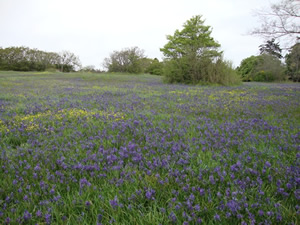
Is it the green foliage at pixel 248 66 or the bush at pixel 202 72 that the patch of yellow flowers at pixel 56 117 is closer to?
the bush at pixel 202 72

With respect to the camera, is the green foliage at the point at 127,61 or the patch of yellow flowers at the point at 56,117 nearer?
the patch of yellow flowers at the point at 56,117

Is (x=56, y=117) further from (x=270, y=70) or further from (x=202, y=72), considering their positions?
(x=270, y=70)

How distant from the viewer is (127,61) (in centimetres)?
5119

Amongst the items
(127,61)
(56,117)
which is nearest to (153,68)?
(127,61)

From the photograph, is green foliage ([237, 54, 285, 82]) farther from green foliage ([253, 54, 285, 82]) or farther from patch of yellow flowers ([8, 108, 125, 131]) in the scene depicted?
patch of yellow flowers ([8, 108, 125, 131])

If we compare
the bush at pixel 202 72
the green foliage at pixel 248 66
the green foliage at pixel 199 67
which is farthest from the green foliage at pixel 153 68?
the bush at pixel 202 72

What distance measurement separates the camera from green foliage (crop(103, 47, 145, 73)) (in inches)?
1975

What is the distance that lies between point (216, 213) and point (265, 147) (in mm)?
1890

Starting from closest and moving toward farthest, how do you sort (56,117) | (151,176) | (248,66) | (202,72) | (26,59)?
(151,176) < (56,117) < (202,72) < (248,66) < (26,59)

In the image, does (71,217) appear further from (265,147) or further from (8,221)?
(265,147)

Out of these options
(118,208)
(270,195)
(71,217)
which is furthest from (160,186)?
(270,195)

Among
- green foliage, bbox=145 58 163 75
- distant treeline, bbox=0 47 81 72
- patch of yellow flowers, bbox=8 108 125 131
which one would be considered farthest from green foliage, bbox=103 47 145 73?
patch of yellow flowers, bbox=8 108 125 131

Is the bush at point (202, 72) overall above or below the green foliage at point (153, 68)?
below

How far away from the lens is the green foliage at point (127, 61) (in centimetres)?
5016
